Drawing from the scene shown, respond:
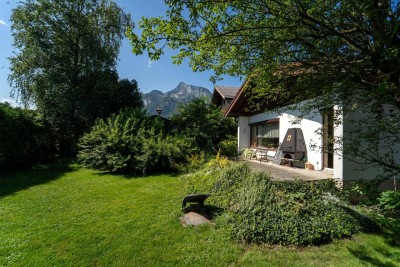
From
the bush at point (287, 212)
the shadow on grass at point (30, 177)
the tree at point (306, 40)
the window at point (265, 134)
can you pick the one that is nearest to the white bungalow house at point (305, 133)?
the window at point (265, 134)

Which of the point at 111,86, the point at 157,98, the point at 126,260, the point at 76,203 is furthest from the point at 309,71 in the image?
the point at 157,98

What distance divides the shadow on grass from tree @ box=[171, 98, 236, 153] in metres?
6.95

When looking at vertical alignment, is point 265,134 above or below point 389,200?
above

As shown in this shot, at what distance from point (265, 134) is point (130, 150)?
7289 millimetres

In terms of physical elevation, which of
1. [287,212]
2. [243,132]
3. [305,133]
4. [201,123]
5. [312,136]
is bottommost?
[287,212]

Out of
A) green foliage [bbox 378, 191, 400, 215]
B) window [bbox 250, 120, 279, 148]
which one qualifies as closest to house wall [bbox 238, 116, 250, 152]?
window [bbox 250, 120, 279, 148]

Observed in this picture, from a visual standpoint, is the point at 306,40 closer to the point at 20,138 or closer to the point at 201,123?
the point at 201,123

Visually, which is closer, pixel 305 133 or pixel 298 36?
pixel 298 36

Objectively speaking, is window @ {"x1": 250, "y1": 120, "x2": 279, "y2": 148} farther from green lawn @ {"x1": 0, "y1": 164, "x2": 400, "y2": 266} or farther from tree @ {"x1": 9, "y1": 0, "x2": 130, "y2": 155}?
tree @ {"x1": 9, "y1": 0, "x2": 130, "y2": 155}

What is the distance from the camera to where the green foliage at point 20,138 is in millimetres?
11617

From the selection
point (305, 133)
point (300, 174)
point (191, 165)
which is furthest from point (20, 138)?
point (305, 133)

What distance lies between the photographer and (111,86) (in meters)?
17.6

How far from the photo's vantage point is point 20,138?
12.4 meters

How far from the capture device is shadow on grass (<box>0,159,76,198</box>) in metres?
8.78
